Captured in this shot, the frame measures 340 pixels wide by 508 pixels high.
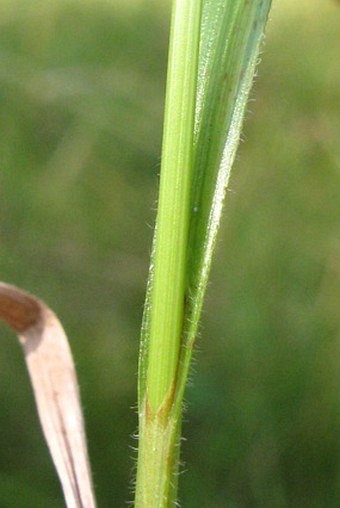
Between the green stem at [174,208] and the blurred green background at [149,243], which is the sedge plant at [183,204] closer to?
the green stem at [174,208]

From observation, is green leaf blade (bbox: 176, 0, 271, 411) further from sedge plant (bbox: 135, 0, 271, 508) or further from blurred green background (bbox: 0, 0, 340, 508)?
blurred green background (bbox: 0, 0, 340, 508)

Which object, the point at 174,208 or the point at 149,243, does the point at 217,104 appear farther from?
the point at 149,243

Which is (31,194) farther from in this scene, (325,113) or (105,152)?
(325,113)

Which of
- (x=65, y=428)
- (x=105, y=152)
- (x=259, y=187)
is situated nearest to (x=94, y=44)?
(x=105, y=152)

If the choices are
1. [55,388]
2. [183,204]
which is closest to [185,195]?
[183,204]

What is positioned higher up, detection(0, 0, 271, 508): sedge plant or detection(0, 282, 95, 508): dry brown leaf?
detection(0, 0, 271, 508): sedge plant

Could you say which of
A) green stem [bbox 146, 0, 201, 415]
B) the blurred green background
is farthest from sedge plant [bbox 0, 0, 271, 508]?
the blurred green background
